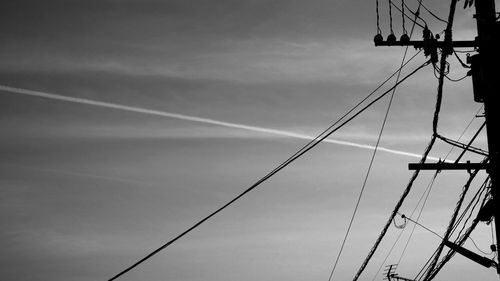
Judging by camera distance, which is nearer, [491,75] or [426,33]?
[491,75]

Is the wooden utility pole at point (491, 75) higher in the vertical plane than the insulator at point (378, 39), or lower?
lower

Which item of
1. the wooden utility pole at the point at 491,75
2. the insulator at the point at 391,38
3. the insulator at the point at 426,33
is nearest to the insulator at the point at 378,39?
the insulator at the point at 391,38

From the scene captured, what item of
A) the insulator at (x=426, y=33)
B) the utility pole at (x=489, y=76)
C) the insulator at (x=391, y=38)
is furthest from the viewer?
the insulator at (x=426, y=33)

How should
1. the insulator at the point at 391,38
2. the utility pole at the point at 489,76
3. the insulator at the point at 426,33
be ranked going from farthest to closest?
1. the insulator at the point at 426,33
2. the insulator at the point at 391,38
3. the utility pole at the point at 489,76

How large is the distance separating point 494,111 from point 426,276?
155 inches

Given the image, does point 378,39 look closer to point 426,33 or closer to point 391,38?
point 391,38

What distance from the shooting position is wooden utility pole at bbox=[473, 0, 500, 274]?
1159 centimetres

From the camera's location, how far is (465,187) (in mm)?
12641

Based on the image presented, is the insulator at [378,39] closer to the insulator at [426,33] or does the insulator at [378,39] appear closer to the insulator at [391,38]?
the insulator at [391,38]

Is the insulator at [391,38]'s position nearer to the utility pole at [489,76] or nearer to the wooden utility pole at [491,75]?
the utility pole at [489,76]

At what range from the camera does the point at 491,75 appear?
477 inches

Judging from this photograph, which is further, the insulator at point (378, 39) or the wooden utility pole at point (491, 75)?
the insulator at point (378, 39)

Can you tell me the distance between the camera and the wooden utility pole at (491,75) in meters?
11.6

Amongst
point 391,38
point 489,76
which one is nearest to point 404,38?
point 391,38
